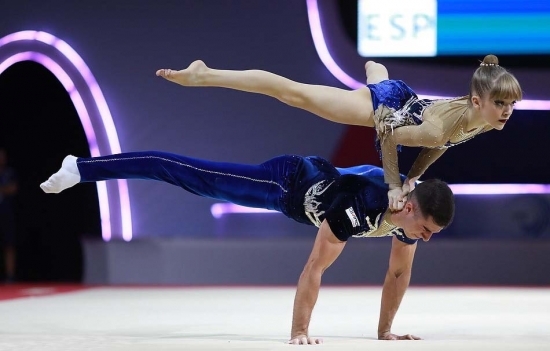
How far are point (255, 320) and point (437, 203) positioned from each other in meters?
1.59

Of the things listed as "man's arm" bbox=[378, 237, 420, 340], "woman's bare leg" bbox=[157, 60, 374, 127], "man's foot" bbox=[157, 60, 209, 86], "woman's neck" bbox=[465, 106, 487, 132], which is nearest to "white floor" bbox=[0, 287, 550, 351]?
"man's arm" bbox=[378, 237, 420, 340]

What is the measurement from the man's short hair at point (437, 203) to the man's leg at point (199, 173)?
74 cm

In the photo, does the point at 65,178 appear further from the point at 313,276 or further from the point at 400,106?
the point at 400,106

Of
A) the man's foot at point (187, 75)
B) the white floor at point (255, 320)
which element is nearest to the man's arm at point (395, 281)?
the white floor at point (255, 320)

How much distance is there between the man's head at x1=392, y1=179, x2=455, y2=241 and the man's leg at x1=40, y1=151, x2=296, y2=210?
67 cm

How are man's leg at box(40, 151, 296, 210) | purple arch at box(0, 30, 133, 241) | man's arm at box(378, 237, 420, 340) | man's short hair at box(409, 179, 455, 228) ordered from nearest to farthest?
man's short hair at box(409, 179, 455, 228), man's arm at box(378, 237, 420, 340), man's leg at box(40, 151, 296, 210), purple arch at box(0, 30, 133, 241)

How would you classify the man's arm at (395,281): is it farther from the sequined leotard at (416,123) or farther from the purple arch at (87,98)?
the purple arch at (87,98)

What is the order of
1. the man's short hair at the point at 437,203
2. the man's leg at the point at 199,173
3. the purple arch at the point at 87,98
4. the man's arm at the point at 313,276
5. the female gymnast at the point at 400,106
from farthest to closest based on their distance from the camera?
the purple arch at the point at 87,98, the man's leg at the point at 199,173, the female gymnast at the point at 400,106, the man's arm at the point at 313,276, the man's short hair at the point at 437,203

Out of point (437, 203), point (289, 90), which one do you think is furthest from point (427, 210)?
point (289, 90)

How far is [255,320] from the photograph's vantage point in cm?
461

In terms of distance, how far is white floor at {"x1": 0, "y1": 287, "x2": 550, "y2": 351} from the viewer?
3.36 metres

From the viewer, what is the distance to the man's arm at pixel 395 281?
377 cm

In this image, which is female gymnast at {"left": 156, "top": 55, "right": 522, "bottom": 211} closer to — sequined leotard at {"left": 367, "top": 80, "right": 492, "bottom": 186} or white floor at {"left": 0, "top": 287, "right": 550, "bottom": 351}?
sequined leotard at {"left": 367, "top": 80, "right": 492, "bottom": 186}

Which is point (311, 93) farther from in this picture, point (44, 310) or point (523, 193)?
point (523, 193)
